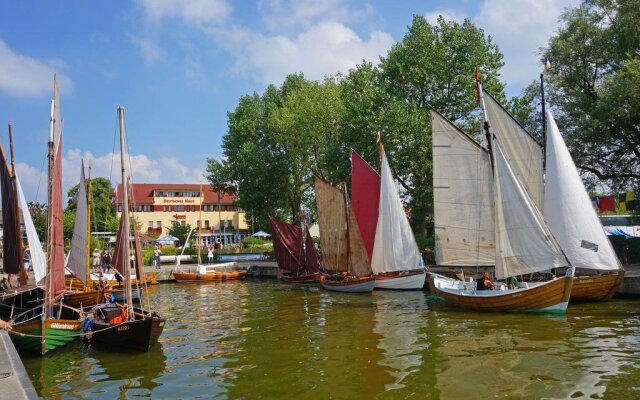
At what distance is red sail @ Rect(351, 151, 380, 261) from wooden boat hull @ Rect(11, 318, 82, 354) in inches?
790

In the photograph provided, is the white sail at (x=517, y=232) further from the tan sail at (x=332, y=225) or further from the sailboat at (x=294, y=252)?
the sailboat at (x=294, y=252)

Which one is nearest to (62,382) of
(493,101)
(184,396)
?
(184,396)

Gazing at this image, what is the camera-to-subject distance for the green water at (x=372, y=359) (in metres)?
12.6

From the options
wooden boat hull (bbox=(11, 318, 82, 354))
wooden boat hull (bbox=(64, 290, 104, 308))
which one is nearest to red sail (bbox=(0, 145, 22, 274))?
wooden boat hull (bbox=(64, 290, 104, 308))

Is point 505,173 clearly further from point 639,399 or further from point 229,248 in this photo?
point 229,248

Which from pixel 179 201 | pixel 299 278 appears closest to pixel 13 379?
pixel 299 278

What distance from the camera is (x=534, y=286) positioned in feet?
71.3

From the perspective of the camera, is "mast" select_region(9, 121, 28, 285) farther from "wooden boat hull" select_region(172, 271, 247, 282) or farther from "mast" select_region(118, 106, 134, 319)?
"wooden boat hull" select_region(172, 271, 247, 282)

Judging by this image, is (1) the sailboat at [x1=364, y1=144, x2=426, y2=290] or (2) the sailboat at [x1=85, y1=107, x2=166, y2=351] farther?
(1) the sailboat at [x1=364, y1=144, x2=426, y2=290]

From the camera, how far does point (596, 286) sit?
23.8 m

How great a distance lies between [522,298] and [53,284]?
18.0 meters

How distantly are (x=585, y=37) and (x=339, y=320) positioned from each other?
25232 millimetres

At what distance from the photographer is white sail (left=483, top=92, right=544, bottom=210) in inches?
1016

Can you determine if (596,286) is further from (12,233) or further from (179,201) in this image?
(179,201)
